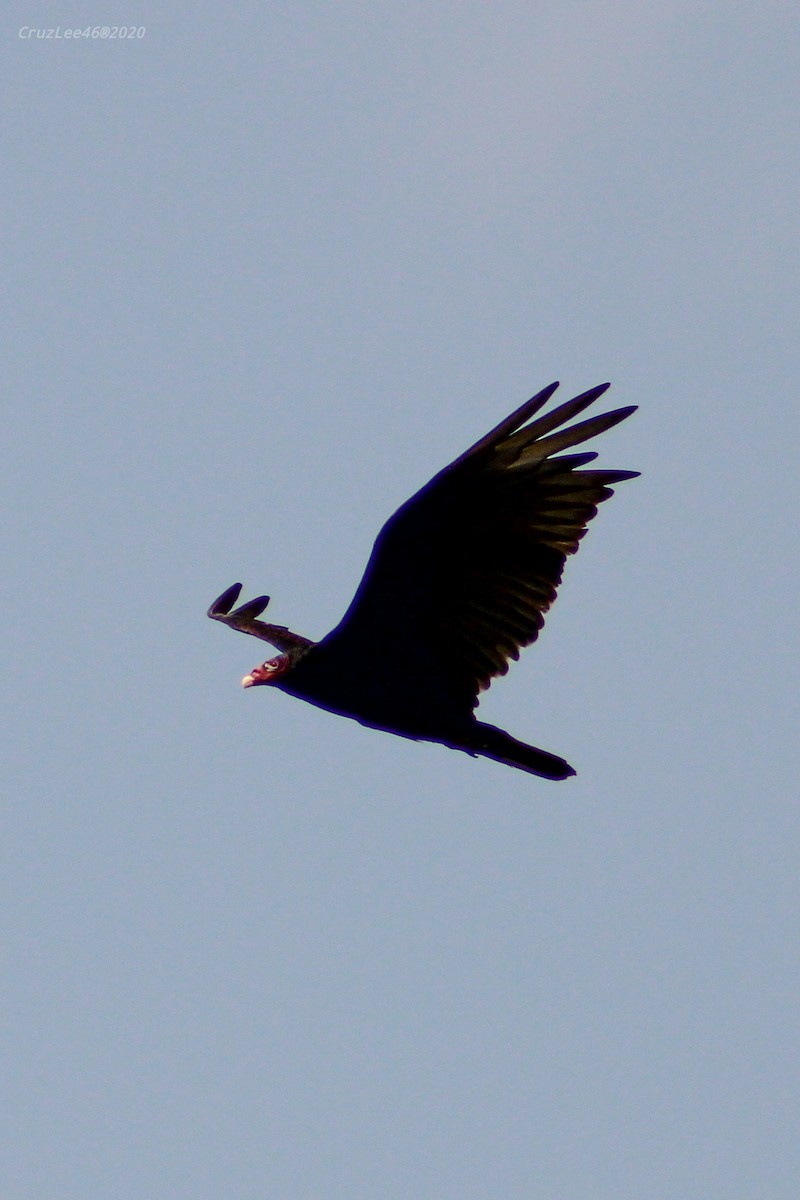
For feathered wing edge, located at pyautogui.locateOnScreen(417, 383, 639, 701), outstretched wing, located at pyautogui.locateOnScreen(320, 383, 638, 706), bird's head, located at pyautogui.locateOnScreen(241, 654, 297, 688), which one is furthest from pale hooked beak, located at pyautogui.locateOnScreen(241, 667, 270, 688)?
feathered wing edge, located at pyautogui.locateOnScreen(417, 383, 639, 701)

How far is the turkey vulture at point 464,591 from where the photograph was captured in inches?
347

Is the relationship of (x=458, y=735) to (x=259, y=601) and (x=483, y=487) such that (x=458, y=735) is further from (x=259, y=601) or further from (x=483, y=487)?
(x=259, y=601)

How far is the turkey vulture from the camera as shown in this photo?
347 inches

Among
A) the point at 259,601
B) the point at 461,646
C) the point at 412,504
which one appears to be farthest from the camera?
the point at 259,601

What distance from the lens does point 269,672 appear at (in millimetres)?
9297

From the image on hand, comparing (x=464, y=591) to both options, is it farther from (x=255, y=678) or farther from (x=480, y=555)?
(x=255, y=678)

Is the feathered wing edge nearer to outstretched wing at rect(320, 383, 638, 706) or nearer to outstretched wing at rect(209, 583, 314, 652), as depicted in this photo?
outstretched wing at rect(320, 383, 638, 706)

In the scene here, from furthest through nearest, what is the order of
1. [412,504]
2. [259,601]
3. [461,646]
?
1. [259,601]
2. [461,646]
3. [412,504]

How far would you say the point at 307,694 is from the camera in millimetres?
9164

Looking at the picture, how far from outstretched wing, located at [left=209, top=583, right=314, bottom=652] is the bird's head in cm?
14

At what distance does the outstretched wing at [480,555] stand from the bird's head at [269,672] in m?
0.32

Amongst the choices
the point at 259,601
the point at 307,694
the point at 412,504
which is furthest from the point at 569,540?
the point at 259,601

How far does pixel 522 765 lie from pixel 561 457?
1612 millimetres

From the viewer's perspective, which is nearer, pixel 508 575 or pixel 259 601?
pixel 508 575
